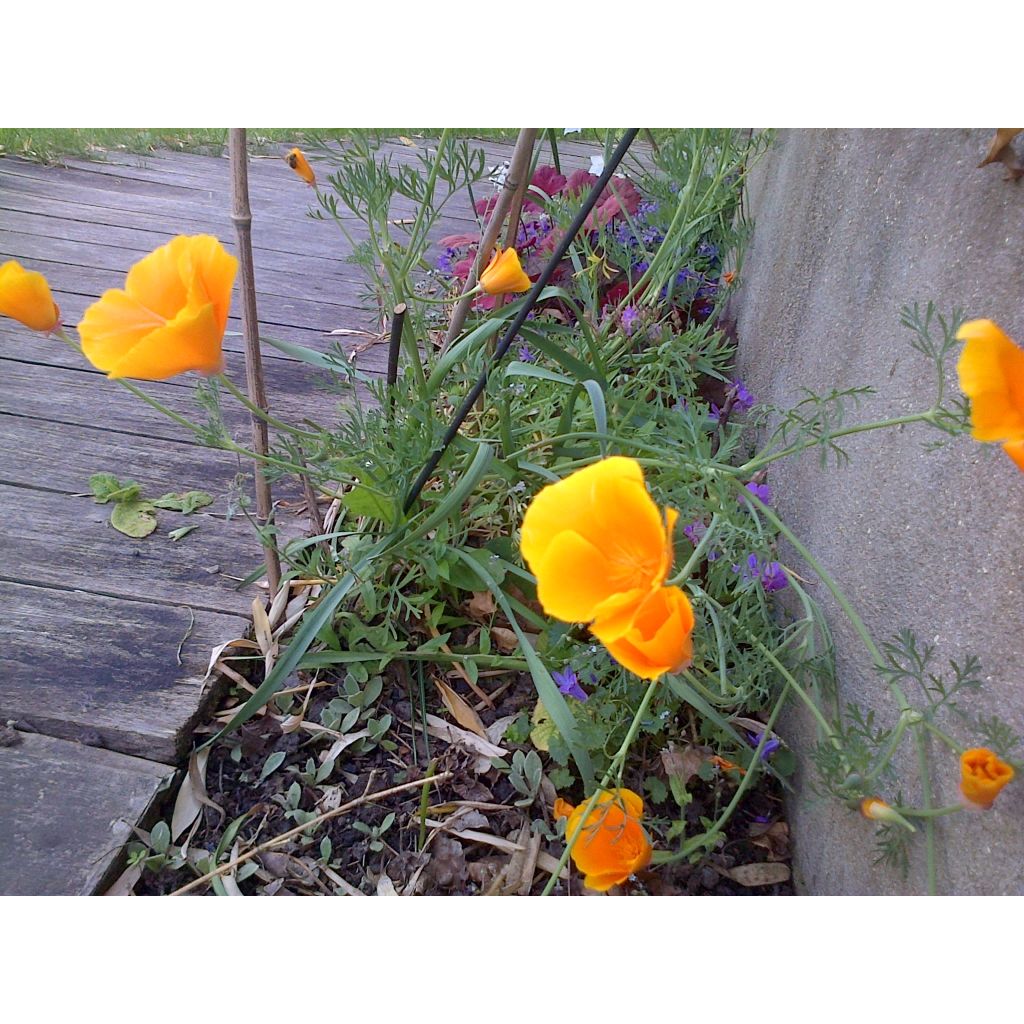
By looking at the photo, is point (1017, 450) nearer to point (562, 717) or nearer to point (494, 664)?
point (562, 717)

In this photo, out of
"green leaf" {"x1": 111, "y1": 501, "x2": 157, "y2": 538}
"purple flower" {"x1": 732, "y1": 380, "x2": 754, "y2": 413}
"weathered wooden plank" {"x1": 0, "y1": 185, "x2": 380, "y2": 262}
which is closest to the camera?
"green leaf" {"x1": 111, "y1": 501, "x2": 157, "y2": 538}

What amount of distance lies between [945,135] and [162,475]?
1045 millimetres

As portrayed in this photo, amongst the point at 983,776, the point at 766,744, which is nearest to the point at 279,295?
the point at 766,744

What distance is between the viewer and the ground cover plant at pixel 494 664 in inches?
23.7

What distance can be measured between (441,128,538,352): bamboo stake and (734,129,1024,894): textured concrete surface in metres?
0.37

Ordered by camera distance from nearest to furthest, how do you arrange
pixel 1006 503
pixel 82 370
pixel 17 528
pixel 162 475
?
1. pixel 1006 503
2. pixel 17 528
3. pixel 162 475
4. pixel 82 370

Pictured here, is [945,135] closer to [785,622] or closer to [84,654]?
[785,622]

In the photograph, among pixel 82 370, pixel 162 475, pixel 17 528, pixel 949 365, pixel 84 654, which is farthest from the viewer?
pixel 82 370

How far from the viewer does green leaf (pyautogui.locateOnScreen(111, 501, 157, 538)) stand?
1042 millimetres

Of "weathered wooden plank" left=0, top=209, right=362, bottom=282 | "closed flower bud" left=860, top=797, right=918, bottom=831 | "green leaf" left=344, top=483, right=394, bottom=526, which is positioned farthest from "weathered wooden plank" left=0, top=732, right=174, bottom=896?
"weathered wooden plank" left=0, top=209, right=362, bottom=282

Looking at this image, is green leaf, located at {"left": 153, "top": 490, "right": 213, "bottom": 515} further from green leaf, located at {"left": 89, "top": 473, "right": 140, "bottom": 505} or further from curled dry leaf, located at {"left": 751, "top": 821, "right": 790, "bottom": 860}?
curled dry leaf, located at {"left": 751, "top": 821, "right": 790, "bottom": 860}
